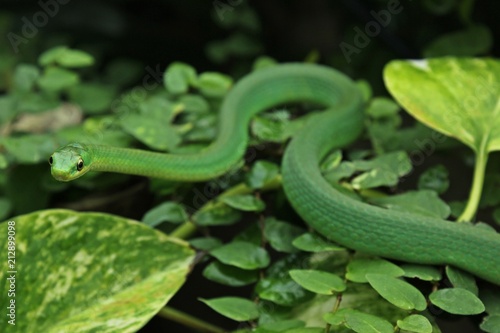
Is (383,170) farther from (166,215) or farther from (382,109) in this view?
(166,215)

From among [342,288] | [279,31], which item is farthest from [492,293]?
[279,31]

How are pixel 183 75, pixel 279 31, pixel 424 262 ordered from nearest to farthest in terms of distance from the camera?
pixel 424 262, pixel 183 75, pixel 279 31

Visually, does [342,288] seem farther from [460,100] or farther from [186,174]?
[460,100]

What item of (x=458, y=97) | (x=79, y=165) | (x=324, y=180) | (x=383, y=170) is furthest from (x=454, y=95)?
(x=79, y=165)

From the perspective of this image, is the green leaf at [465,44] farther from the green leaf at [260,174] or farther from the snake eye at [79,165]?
the snake eye at [79,165]

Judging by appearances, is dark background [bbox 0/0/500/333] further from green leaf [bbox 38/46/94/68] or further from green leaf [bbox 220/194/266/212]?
green leaf [bbox 220/194/266/212]

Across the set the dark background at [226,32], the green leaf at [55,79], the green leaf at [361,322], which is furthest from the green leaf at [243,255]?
the dark background at [226,32]
